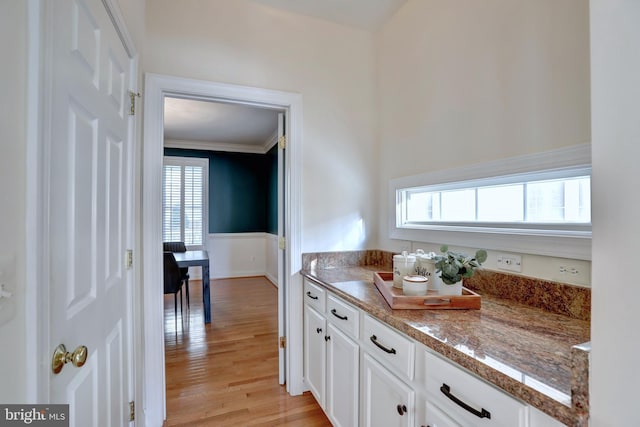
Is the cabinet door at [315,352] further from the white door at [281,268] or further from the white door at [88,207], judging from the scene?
the white door at [88,207]

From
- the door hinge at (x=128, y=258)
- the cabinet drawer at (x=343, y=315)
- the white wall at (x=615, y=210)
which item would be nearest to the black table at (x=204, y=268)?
the door hinge at (x=128, y=258)

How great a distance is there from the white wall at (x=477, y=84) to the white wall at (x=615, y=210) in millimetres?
737

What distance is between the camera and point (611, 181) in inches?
22.0

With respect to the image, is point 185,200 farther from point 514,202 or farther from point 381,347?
point 514,202

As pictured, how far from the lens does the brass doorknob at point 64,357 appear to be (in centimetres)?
80

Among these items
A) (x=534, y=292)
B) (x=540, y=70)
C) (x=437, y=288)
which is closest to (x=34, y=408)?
(x=437, y=288)

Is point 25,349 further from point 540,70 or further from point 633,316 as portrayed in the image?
point 540,70

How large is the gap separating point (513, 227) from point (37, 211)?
1.77m

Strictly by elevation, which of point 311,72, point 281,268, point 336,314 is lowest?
point 336,314

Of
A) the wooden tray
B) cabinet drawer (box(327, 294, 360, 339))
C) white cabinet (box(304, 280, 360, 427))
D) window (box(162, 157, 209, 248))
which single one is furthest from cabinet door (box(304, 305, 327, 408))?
window (box(162, 157, 209, 248))

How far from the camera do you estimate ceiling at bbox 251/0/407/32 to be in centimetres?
210

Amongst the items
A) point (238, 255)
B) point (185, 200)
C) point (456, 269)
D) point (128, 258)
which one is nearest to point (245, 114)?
point (185, 200)

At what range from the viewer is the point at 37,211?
2.38 ft

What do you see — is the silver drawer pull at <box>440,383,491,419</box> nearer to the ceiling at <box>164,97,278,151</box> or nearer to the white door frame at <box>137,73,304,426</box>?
the white door frame at <box>137,73,304,426</box>
